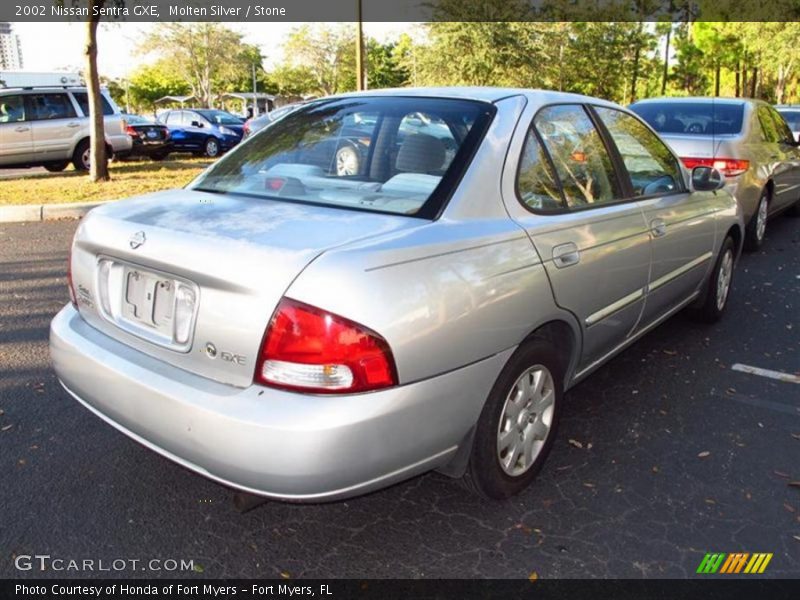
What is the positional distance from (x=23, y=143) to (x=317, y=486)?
46.9 feet

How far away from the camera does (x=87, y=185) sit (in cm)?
1151

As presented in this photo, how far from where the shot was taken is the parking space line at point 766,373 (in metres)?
4.12

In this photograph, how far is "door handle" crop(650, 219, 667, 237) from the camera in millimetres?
3630

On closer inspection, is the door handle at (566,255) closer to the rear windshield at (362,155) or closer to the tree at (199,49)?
the rear windshield at (362,155)

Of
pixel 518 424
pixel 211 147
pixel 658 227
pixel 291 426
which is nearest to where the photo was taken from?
pixel 291 426

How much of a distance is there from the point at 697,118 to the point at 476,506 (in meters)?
6.02

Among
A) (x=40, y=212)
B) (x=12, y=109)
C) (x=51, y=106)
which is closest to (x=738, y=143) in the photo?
(x=40, y=212)

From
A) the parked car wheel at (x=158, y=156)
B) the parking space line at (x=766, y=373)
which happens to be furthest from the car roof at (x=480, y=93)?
the parked car wheel at (x=158, y=156)

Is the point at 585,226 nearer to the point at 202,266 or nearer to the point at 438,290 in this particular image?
the point at 438,290

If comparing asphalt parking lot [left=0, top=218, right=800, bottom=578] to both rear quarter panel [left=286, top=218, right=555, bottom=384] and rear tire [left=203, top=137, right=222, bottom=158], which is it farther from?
rear tire [left=203, top=137, right=222, bottom=158]

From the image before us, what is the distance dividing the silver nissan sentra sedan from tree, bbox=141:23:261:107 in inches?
2136

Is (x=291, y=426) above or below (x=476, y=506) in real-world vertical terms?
above

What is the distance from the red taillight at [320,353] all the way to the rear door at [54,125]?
14128 millimetres

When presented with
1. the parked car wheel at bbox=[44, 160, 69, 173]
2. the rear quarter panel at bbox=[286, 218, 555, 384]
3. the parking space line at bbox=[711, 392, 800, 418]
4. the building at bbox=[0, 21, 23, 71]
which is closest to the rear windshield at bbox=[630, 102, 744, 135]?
the parking space line at bbox=[711, 392, 800, 418]
